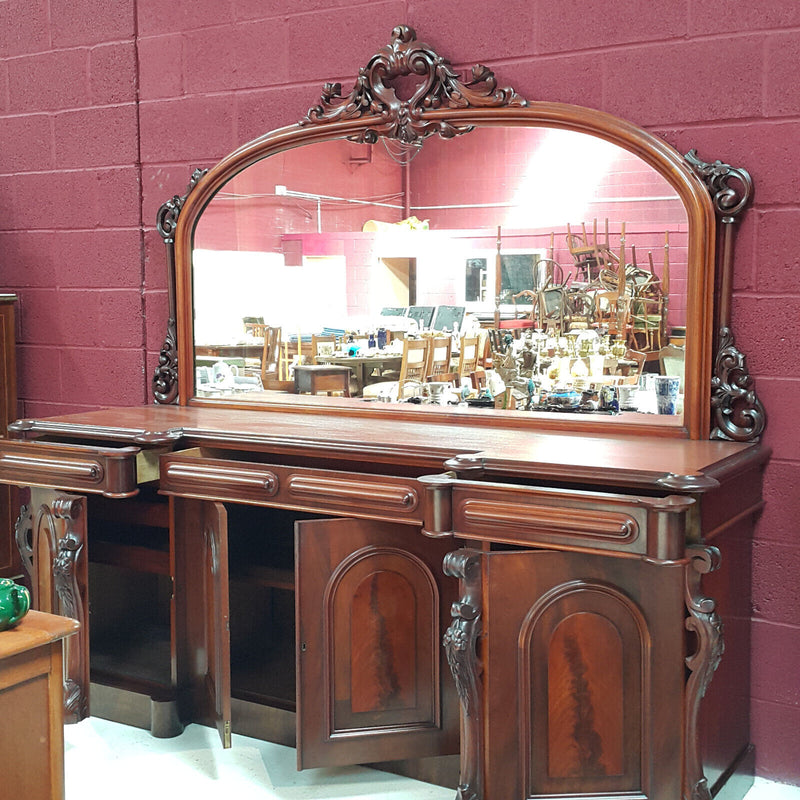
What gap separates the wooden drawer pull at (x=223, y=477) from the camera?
2.80m

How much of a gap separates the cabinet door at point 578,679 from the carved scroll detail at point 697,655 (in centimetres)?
3

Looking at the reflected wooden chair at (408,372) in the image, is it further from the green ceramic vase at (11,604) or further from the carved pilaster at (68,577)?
the green ceramic vase at (11,604)

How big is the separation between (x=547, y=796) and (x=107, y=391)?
2.22 meters

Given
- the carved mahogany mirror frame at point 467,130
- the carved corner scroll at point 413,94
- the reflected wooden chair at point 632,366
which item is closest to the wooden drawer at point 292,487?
the carved mahogany mirror frame at point 467,130

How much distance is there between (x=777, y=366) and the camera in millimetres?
2758

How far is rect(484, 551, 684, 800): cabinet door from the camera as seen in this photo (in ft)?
7.81

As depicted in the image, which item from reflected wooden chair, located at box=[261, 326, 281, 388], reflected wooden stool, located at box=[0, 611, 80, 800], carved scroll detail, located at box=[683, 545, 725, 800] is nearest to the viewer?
reflected wooden stool, located at box=[0, 611, 80, 800]

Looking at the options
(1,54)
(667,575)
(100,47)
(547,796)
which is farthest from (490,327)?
(1,54)

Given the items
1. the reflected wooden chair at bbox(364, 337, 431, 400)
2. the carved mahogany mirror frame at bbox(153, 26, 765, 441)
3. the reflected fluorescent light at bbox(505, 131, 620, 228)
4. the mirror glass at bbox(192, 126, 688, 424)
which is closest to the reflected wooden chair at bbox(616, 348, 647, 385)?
the mirror glass at bbox(192, 126, 688, 424)

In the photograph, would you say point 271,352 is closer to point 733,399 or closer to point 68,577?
point 68,577

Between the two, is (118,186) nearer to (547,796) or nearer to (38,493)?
(38,493)

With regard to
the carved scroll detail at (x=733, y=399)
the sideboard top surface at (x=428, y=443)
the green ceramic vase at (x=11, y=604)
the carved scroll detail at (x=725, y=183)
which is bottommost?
the green ceramic vase at (x=11, y=604)

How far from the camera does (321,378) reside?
133 inches

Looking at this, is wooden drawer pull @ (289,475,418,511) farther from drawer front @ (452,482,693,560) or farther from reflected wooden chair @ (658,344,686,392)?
reflected wooden chair @ (658,344,686,392)
